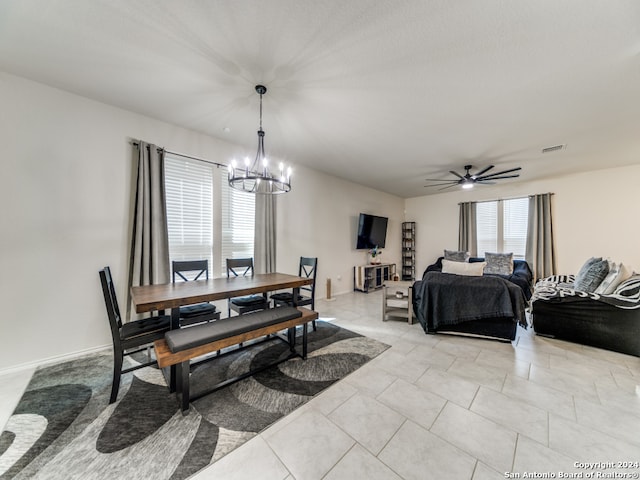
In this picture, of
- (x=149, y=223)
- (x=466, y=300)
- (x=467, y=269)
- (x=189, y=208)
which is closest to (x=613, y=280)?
(x=467, y=269)

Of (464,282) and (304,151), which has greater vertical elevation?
(304,151)

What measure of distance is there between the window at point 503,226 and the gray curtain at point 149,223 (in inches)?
274

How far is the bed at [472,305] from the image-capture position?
2736 mm

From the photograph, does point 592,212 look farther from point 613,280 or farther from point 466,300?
point 466,300

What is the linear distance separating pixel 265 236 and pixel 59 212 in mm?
2352

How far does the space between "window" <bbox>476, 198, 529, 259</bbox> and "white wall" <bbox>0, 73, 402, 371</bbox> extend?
703 centimetres

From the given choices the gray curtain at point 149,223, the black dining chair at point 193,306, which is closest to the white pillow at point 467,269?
the black dining chair at point 193,306

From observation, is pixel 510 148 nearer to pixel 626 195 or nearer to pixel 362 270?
pixel 626 195

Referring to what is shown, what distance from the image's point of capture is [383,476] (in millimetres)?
1254

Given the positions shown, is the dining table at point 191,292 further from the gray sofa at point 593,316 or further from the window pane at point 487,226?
the window pane at point 487,226

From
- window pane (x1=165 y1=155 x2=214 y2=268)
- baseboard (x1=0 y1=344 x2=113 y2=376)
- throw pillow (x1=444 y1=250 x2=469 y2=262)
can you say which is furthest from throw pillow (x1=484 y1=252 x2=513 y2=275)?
baseboard (x1=0 y1=344 x2=113 y2=376)

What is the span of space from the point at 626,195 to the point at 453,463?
6.36 meters

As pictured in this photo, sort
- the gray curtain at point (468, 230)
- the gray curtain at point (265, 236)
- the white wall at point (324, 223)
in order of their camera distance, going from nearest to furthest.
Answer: the gray curtain at point (265, 236), the white wall at point (324, 223), the gray curtain at point (468, 230)

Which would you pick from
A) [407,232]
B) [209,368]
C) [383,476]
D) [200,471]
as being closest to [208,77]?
[209,368]
